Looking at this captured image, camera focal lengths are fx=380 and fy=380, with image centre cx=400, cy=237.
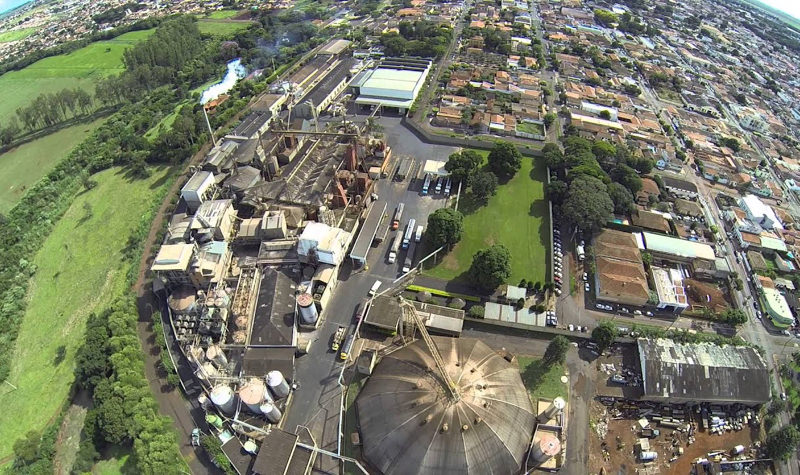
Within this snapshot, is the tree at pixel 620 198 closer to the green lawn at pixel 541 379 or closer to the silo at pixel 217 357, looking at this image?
the green lawn at pixel 541 379

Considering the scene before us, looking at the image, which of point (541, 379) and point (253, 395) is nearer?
point (253, 395)

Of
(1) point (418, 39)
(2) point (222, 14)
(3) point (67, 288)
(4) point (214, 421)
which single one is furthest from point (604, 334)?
(2) point (222, 14)

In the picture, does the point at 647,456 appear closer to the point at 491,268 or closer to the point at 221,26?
the point at 491,268

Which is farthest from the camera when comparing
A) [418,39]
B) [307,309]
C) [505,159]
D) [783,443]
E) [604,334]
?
[418,39]

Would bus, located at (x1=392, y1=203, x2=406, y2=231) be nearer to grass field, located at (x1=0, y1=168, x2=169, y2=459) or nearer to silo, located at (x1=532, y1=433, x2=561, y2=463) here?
silo, located at (x1=532, y1=433, x2=561, y2=463)

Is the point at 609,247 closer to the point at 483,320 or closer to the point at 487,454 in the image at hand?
the point at 483,320

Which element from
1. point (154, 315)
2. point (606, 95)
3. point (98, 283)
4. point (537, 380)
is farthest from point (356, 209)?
point (606, 95)
